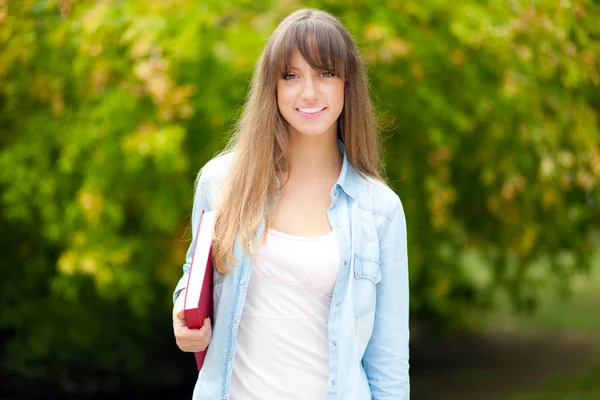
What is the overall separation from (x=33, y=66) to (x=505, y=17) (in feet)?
8.97

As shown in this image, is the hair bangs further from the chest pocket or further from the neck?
the chest pocket

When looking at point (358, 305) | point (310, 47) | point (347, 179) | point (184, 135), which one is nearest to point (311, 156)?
point (347, 179)

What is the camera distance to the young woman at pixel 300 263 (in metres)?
2.20

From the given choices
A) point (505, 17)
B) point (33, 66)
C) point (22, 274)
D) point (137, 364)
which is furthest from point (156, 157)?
point (137, 364)

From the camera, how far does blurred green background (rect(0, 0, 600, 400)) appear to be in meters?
4.60

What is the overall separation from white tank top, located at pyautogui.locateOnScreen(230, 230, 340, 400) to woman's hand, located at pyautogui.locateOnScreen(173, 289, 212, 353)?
0.40ft

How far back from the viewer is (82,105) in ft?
16.4

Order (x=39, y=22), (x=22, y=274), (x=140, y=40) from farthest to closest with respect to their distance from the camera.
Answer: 1. (x=22, y=274)
2. (x=39, y=22)
3. (x=140, y=40)

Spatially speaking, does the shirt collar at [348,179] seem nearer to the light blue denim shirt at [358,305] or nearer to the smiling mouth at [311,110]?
the light blue denim shirt at [358,305]

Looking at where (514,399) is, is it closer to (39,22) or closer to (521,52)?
(521,52)

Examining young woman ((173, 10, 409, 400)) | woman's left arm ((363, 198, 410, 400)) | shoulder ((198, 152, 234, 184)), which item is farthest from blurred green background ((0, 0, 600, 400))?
woman's left arm ((363, 198, 410, 400))

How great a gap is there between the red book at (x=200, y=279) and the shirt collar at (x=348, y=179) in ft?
1.21

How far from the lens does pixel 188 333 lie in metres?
2.14

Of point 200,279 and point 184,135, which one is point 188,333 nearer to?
point 200,279
